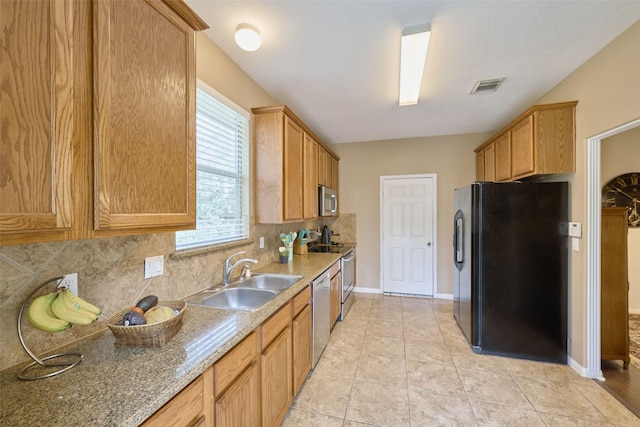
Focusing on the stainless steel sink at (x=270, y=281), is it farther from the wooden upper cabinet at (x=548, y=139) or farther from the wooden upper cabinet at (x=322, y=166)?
the wooden upper cabinet at (x=548, y=139)

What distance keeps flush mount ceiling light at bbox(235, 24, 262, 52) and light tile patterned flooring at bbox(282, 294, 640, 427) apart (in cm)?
259

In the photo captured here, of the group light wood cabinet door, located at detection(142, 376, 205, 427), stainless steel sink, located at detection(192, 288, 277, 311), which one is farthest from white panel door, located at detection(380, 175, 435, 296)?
light wood cabinet door, located at detection(142, 376, 205, 427)

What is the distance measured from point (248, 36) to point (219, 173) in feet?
3.18

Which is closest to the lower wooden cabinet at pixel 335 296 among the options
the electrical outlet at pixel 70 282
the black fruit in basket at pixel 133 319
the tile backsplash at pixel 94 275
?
the tile backsplash at pixel 94 275

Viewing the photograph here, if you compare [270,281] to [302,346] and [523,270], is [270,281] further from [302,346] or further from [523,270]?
[523,270]

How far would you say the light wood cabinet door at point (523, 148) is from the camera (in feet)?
8.26

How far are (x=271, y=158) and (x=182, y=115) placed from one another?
50.2 inches

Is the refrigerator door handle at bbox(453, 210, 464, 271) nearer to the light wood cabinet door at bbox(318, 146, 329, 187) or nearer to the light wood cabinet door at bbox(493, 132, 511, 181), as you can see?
the light wood cabinet door at bbox(493, 132, 511, 181)

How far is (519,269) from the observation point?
2.52 metres

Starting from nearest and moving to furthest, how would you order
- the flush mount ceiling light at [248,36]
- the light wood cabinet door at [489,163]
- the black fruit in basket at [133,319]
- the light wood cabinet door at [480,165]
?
1. the black fruit in basket at [133,319]
2. the flush mount ceiling light at [248,36]
3. the light wood cabinet door at [489,163]
4. the light wood cabinet door at [480,165]

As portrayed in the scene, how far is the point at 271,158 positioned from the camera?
2475 mm

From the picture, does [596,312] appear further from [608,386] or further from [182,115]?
[182,115]

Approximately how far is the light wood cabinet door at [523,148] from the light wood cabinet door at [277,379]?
2734mm

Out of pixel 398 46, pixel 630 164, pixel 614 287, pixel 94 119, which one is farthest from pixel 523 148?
pixel 94 119
